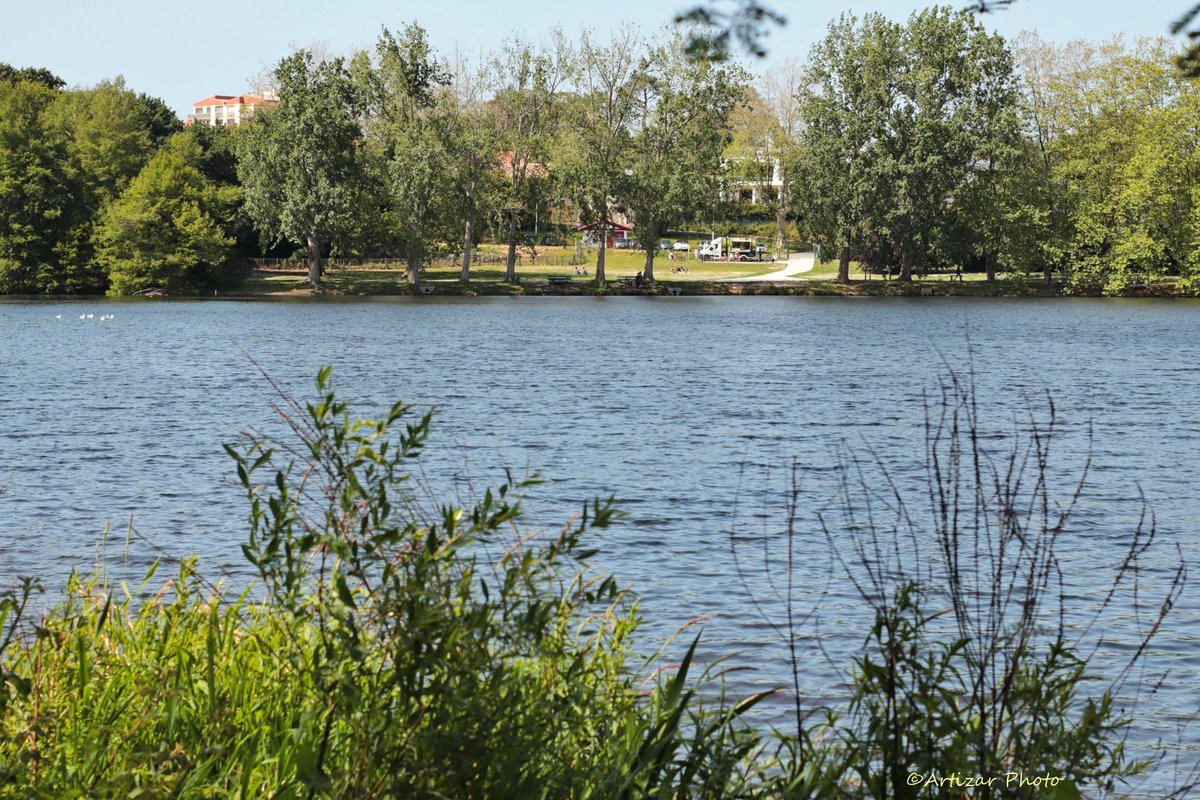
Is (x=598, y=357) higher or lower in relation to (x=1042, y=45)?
lower

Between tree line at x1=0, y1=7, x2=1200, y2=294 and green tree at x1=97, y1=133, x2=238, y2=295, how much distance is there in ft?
0.57

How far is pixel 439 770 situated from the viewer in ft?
15.9

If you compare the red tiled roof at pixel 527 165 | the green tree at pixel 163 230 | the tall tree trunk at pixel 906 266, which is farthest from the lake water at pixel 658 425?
the tall tree trunk at pixel 906 266

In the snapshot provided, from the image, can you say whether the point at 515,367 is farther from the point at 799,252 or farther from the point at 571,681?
the point at 799,252

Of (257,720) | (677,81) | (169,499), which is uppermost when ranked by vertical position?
(677,81)

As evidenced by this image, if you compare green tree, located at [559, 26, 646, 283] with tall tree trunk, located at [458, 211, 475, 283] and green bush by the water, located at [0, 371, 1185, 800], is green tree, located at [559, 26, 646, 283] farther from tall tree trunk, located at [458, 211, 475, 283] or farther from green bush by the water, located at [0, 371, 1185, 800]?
green bush by the water, located at [0, 371, 1185, 800]

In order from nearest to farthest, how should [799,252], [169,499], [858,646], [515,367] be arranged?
[858,646]
[169,499]
[515,367]
[799,252]

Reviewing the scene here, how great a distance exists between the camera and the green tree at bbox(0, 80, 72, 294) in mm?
84875

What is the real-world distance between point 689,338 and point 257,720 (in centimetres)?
4865

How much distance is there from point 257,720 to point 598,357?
1530 inches

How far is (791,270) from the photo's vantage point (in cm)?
10844

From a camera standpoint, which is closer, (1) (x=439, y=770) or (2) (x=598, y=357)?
(1) (x=439, y=770)

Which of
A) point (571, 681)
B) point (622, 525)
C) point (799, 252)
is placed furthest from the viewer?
point (799, 252)

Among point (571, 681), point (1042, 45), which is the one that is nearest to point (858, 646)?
point (571, 681)
